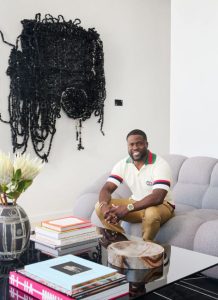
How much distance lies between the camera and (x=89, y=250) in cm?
192

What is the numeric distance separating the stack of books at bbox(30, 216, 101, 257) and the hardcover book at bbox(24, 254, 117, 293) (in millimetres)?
308

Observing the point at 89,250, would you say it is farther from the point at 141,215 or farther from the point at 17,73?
the point at 17,73

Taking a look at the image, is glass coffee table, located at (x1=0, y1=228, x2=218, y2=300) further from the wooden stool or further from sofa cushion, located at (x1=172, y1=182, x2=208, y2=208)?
sofa cushion, located at (x1=172, y1=182, x2=208, y2=208)

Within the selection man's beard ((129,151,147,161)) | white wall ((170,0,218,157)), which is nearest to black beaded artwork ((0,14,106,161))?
white wall ((170,0,218,157))

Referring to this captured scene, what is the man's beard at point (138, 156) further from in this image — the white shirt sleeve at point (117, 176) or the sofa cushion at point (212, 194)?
the sofa cushion at point (212, 194)

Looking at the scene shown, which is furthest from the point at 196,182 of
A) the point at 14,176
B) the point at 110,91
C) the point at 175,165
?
the point at 110,91

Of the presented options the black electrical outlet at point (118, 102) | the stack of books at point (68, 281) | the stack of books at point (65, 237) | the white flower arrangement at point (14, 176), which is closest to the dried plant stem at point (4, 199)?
the white flower arrangement at point (14, 176)

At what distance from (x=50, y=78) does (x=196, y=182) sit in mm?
1984

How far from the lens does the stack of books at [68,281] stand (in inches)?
52.1

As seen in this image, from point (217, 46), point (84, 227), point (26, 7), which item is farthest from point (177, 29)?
point (84, 227)

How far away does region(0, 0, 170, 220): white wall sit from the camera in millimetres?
4230

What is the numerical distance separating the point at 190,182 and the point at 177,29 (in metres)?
1.86

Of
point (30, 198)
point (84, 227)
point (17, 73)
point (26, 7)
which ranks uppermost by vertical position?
point (26, 7)

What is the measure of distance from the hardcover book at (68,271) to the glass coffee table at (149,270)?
123 millimetres
